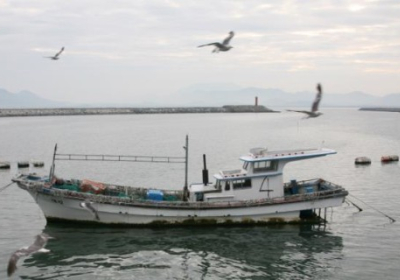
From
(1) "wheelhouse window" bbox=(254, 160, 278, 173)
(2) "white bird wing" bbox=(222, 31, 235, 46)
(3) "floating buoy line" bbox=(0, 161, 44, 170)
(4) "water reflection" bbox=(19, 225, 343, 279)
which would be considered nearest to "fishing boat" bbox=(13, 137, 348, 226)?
(1) "wheelhouse window" bbox=(254, 160, 278, 173)

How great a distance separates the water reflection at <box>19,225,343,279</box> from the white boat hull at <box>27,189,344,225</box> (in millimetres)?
608

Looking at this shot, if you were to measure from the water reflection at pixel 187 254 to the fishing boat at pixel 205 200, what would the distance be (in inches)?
30.1

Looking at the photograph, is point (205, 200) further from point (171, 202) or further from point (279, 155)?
point (279, 155)

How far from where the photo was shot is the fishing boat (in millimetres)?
28266

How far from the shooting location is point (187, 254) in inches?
961

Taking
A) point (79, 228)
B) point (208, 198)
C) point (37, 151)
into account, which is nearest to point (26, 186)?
point (79, 228)

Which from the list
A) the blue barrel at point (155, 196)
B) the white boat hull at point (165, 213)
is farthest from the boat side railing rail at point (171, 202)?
the blue barrel at point (155, 196)

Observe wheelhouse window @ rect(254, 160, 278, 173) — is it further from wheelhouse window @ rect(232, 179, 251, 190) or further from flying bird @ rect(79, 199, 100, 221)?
flying bird @ rect(79, 199, 100, 221)

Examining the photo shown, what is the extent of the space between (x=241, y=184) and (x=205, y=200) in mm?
2641

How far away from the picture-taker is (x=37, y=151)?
3159 inches

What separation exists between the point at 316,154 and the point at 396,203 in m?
11.2

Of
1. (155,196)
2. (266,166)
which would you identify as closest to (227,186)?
(266,166)

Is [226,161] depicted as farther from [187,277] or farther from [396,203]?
[187,277]

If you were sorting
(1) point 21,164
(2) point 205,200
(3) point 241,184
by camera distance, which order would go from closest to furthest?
(2) point 205,200
(3) point 241,184
(1) point 21,164
